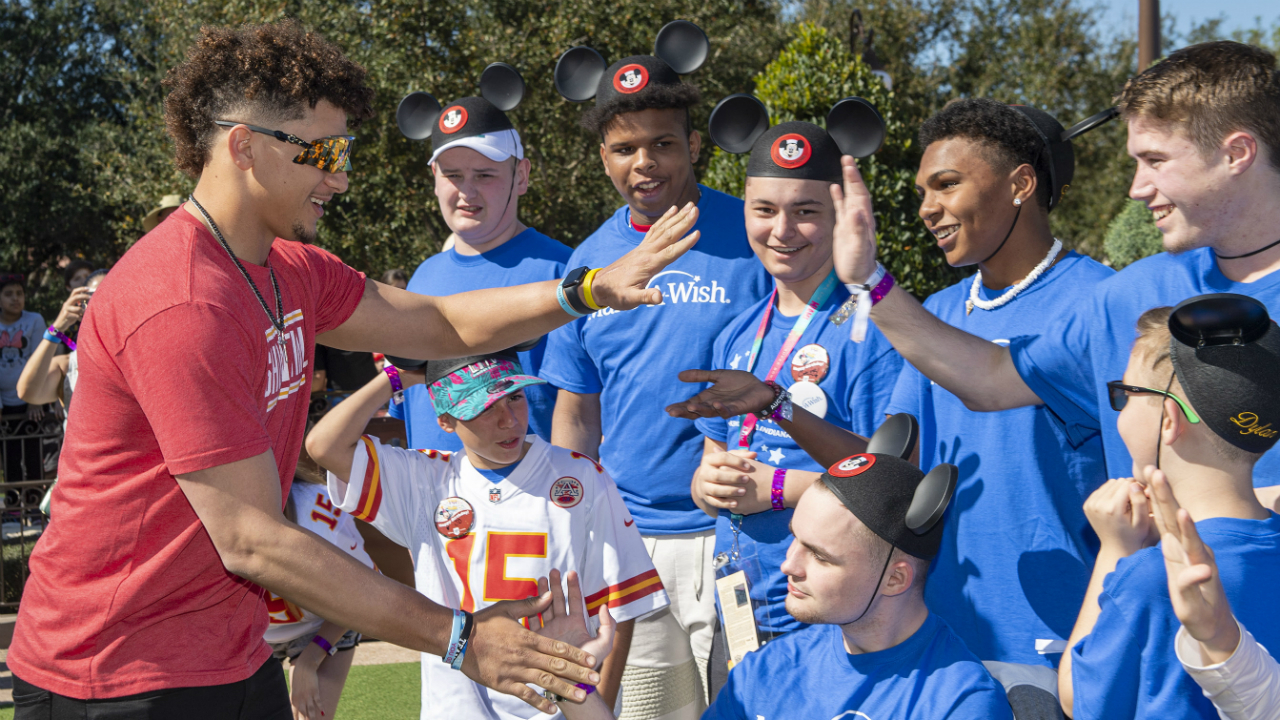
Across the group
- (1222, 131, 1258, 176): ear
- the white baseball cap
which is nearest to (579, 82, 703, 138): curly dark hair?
the white baseball cap

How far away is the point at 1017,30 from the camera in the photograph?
88.0 ft

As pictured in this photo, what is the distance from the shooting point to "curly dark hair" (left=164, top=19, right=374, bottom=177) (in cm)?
268

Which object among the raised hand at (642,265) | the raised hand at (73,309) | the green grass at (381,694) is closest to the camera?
the raised hand at (642,265)

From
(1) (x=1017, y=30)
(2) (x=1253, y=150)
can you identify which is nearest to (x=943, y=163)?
(2) (x=1253, y=150)

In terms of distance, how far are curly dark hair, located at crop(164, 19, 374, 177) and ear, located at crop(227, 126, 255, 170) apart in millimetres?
42

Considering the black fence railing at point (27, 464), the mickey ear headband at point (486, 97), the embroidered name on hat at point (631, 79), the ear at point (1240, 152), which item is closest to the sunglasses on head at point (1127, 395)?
the ear at point (1240, 152)

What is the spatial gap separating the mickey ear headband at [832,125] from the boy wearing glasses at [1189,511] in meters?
1.96

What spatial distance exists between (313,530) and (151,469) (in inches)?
96.3

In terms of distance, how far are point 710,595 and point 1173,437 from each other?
6.65 feet

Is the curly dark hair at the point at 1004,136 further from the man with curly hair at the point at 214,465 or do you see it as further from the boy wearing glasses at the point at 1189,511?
the man with curly hair at the point at 214,465

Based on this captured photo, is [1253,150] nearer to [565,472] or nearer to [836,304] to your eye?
[836,304]

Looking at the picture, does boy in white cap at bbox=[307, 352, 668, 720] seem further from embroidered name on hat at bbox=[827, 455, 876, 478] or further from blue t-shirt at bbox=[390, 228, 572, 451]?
embroidered name on hat at bbox=[827, 455, 876, 478]

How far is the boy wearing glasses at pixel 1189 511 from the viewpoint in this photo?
6.90 ft

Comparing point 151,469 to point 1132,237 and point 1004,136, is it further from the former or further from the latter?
point 1132,237
